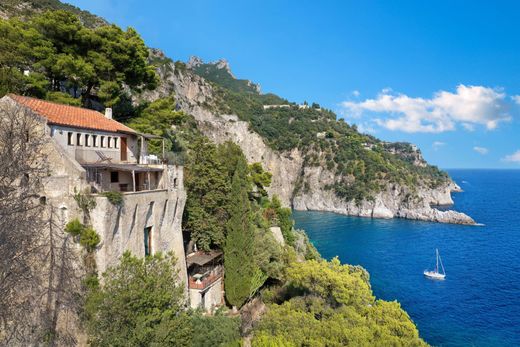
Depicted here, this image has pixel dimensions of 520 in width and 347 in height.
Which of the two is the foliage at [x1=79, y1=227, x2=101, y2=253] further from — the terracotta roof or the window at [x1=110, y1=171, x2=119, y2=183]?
the terracotta roof

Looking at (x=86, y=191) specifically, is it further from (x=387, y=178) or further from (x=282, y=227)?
(x=387, y=178)

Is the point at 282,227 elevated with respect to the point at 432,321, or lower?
elevated

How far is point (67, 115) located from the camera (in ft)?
59.4

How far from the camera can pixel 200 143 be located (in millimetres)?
28828

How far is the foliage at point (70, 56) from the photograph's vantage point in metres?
23.9

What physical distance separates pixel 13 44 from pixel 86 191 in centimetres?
1614

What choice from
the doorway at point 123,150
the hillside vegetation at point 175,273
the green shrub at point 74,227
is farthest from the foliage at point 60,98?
the green shrub at point 74,227

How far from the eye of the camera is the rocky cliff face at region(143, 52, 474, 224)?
3464 inches

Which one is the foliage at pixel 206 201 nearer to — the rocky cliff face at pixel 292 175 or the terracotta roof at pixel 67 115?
the terracotta roof at pixel 67 115

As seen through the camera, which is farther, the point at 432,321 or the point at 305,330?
the point at 432,321

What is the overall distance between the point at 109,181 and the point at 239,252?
35.9 feet

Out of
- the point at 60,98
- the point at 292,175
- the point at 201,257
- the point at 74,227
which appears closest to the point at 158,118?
the point at 60,98

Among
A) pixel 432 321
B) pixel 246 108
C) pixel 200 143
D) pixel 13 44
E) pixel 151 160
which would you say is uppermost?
pixel 246 108

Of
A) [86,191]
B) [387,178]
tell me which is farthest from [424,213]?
[86,191]
